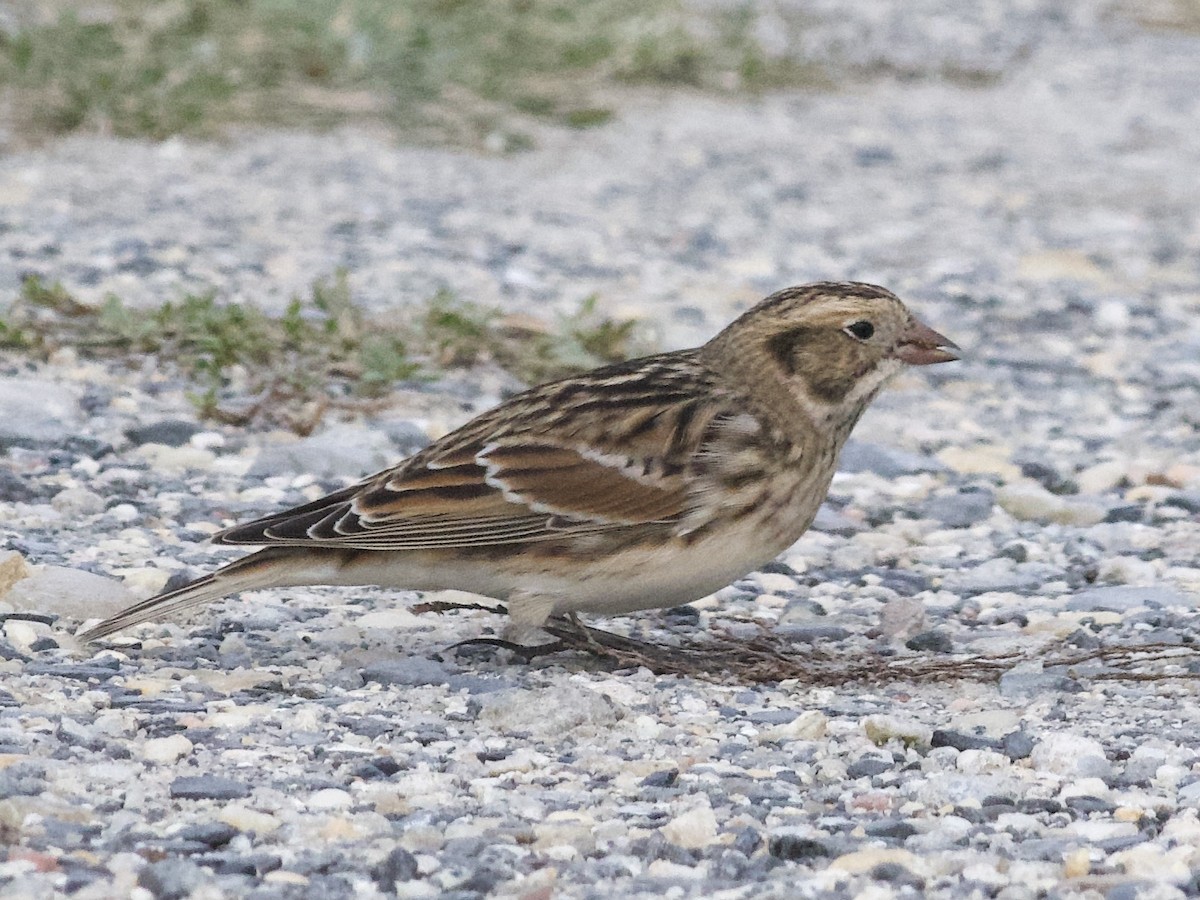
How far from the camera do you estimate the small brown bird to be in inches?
199

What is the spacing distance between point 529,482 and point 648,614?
36.5 inches

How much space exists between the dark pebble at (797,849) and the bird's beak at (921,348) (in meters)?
2.05

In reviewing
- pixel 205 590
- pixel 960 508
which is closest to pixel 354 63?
pixel 960 508

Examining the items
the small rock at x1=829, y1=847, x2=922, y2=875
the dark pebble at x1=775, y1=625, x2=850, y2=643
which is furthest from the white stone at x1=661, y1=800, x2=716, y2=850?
the dark pebble at x1=775, y1=625, x2=850, y2=643

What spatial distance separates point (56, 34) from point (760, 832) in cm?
807

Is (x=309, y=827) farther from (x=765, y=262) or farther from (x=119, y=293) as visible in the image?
(x=765, y=262)

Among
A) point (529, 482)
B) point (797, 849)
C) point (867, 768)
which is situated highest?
point (529, 482)

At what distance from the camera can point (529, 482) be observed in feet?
17.1

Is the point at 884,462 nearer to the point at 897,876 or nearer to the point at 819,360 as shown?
the point at 819,360

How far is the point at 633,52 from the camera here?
540 inches

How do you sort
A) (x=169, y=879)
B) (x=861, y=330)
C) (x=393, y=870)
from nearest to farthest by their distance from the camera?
(x=169, y=879)
(x=393, y=870)
(x=861, y=330)

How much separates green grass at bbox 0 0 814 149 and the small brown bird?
245 inches

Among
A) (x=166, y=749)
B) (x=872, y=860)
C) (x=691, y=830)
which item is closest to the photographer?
(x=872, y=860)

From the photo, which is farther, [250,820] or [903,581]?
[903,581]
